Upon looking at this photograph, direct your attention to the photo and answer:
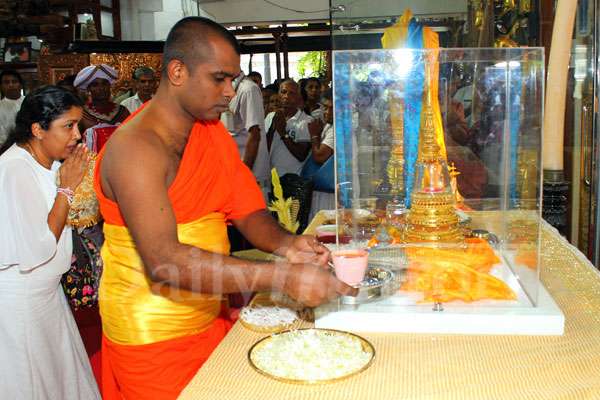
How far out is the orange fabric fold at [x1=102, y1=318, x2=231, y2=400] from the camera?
1830mm

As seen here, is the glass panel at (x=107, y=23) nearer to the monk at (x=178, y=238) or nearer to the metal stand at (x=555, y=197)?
the monk at (x=178, y=238)

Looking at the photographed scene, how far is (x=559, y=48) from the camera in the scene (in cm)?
167

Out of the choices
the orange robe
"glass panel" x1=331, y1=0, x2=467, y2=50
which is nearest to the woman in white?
the orange robe

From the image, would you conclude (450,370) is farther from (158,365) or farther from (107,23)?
(107,23)

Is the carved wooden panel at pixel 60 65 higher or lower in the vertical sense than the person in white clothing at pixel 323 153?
higher

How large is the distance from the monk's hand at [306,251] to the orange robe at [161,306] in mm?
227

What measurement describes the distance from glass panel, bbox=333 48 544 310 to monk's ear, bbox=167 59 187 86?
47 centimetres

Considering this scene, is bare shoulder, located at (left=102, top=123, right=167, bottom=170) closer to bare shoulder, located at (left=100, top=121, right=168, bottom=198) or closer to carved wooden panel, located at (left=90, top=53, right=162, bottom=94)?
bare shoulder, located at (left=100, top=121, right=168, bottom=198)

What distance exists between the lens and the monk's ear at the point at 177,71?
5.76 ft

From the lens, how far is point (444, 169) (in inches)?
89.9

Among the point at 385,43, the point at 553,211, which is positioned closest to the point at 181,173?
the point at 553,211

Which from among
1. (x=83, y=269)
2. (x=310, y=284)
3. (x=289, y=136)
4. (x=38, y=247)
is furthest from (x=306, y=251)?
(x=289, y=136)

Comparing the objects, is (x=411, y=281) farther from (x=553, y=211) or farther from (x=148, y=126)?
(x=148, y=126)

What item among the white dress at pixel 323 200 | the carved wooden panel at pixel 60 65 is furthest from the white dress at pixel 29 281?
the carved wooden panel at pixel 60 65
